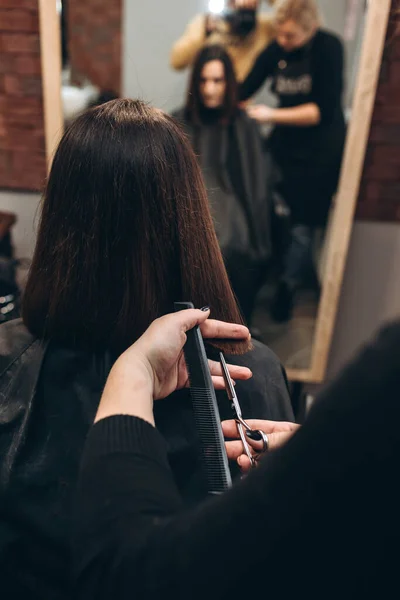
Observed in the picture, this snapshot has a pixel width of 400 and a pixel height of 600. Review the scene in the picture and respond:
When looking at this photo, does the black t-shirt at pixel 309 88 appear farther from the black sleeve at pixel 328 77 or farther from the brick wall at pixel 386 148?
the brick wall at pixel 386 148

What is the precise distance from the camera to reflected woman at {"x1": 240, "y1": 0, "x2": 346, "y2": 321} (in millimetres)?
1445

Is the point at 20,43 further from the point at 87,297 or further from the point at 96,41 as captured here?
the point at 87,297

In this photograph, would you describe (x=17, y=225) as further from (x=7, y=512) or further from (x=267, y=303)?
(x=7, y=512)

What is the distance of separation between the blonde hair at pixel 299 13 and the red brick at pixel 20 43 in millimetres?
690

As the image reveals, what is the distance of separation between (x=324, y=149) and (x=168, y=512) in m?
1.37

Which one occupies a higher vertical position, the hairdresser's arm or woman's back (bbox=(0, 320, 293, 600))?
the hairdresser's arm

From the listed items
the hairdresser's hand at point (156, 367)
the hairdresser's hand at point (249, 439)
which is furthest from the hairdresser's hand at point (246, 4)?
the hairdresser's hand at point (249, 439)

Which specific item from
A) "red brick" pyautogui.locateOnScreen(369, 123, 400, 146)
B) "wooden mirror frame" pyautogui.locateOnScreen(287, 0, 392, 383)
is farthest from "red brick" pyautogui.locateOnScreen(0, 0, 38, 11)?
"red brick" pyautogui.locateOnScreen(369, 123, 400, 146)

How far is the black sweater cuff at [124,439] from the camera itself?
46 cm

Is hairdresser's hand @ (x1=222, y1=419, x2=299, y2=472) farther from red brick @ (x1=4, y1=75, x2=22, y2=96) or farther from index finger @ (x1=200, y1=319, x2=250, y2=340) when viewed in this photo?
red brick @ (x1=4, y1=75, x2=22, y2=96)

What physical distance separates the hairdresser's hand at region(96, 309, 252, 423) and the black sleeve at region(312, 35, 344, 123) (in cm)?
102

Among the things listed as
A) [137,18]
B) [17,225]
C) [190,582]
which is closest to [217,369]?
[190,582]

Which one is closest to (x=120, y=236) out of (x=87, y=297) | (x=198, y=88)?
(x=87, y=297)

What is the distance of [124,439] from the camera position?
1.53ft
